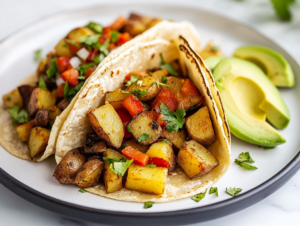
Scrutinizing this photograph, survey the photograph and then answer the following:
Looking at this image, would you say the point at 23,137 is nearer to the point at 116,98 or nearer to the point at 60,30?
the point at 116,98

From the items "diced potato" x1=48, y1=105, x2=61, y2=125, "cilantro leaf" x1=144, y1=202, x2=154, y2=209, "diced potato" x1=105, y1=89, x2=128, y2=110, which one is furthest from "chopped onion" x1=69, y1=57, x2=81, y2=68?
"cilantro leaf" x1=144, y1=202, x2=154, y2=209

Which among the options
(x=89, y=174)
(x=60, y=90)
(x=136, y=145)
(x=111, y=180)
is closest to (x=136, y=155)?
(x=136, y=145)

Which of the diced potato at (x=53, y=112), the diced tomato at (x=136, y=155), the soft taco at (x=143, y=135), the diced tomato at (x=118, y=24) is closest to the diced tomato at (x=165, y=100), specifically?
the soft taco at (x=143, y=135)

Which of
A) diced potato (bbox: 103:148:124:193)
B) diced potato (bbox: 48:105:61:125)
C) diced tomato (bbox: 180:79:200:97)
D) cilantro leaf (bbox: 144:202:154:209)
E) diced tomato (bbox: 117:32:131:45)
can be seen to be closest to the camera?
cilantro leaf (bbox: 144:202:154:209)

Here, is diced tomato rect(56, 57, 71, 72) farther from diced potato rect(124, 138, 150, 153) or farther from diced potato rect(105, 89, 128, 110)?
diced potato rect(124, 138, 150, 153)

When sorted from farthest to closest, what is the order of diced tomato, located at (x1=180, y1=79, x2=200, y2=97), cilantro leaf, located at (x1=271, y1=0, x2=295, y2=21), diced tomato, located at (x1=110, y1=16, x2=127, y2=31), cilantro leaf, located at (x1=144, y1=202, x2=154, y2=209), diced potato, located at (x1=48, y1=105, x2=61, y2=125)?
cilantro leaf, located at (x1=271, y1=0, x2=295, y2=21)
diced tomato, located at (x1=110, y1=16, x2=127, y2=31)
diced potato, located at (x1=48, y1=105, x2=61, y2=125)
diced tomato, located at (x1=180, y1=79, x2=200, y2=97)
cilantro leaf, located at (x1=144, y1=202, x2=154, y2=209)

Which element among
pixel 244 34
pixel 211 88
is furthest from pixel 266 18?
pixel 211 88
